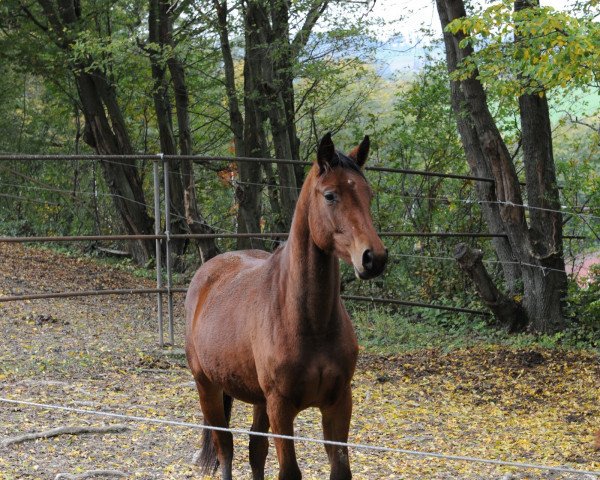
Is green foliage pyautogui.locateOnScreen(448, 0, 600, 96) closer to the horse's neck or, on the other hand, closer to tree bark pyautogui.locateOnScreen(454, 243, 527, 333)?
tree bark pyautogui.locateOnScreen(454, 243, 527, 333)

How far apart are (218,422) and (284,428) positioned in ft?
3.97

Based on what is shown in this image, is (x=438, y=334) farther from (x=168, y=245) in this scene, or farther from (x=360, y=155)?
(x=360, y=155)

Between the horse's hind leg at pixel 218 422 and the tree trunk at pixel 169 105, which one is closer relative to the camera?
the horse's hind leg at pixel 218 422

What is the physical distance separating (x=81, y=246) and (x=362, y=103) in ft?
19.9

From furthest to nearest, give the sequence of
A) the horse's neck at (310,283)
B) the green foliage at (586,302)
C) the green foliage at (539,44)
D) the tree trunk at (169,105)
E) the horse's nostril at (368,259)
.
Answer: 1. the tree trunk at (169,105)
2. the green foliage at (586,302)
3. the green foliage at (539,44)
4. the horse's neck at (310,283)
5. the horse's nostril at (368,259)

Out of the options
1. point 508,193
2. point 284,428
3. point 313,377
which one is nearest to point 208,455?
point 284,428

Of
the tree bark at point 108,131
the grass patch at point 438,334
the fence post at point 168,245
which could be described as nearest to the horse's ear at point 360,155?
the fence post at point 168,245

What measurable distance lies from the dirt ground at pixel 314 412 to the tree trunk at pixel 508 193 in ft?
2.99

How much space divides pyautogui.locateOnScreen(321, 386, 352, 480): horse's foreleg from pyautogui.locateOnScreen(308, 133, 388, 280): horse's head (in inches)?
26.3

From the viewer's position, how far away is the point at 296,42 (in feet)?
39.3

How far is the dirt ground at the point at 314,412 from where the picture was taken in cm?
523

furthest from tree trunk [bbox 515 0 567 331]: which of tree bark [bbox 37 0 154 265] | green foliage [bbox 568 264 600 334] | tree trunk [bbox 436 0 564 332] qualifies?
tree bark [bbox 37 0 154 265]

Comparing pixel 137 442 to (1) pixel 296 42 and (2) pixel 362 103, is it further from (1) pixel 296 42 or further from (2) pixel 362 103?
(2) pixel 362 103

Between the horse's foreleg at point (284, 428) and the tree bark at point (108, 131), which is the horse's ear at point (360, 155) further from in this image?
the tree bark at point (108, 131)
